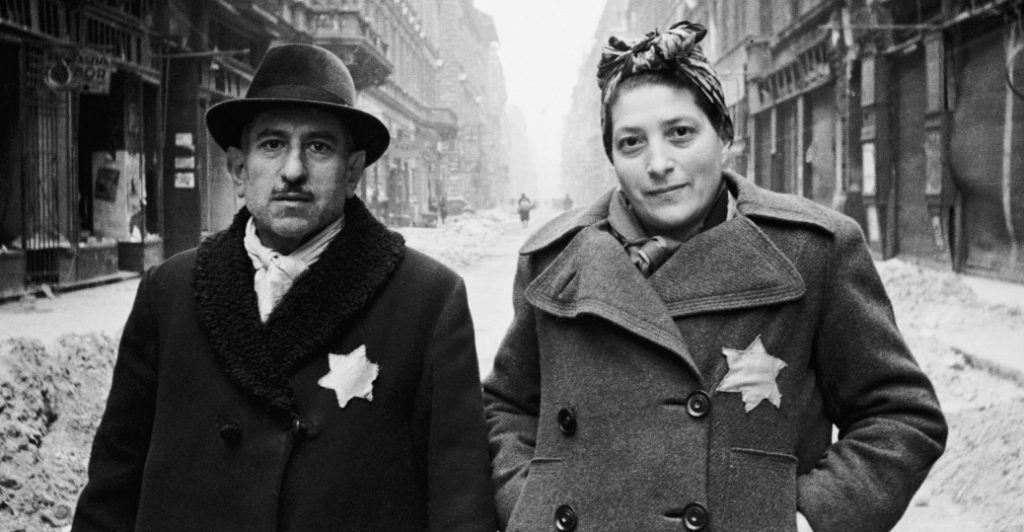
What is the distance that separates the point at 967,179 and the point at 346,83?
47.0ft

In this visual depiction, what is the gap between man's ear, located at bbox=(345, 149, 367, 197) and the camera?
240 cm

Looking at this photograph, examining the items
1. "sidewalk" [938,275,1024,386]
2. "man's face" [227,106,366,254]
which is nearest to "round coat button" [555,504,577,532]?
"man's face" [227,106,366,254]

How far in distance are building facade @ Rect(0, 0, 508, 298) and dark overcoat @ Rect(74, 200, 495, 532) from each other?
34.6 ft

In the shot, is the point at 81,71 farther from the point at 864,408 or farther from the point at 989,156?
the point at 864,408

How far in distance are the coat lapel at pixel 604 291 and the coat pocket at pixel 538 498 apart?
1.09 feet

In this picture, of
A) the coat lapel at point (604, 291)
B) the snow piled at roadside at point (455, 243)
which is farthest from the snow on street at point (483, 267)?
the coat lapel at point (604, 291)

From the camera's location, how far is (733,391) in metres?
1.99

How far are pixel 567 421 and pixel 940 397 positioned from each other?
6.00 m

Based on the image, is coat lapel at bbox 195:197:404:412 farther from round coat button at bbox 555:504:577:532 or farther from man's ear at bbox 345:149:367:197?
round coat button at bbox 555:504:577:532

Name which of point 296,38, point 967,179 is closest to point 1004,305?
point 967,179

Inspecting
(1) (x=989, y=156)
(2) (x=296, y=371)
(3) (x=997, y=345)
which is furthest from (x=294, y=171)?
(1) (x=989, y=156)

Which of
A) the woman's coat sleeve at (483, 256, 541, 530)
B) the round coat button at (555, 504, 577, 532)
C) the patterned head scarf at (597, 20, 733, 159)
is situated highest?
the patterned head scarf at (597, 20, 733, 159)

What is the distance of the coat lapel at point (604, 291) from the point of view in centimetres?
201

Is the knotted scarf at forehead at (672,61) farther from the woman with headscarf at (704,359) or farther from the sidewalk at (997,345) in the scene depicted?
the sidewalk at (997,345)
